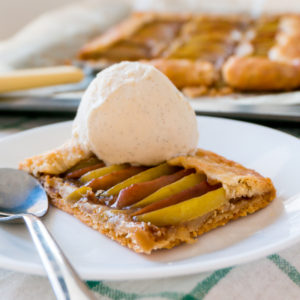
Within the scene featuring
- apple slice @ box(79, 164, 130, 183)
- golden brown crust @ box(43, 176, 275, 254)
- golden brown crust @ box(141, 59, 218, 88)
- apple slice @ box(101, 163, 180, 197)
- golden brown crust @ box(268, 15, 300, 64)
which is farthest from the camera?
golden brown crust @ box(268, 15, 300, 64)

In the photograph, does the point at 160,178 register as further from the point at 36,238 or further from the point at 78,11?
the point at 78,11

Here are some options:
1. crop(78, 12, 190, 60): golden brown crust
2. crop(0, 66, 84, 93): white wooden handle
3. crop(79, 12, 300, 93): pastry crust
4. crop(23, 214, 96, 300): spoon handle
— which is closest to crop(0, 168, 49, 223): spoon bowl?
crop(23, 214, 96, 300): spoon handle

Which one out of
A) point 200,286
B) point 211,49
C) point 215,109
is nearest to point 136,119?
point 200,286

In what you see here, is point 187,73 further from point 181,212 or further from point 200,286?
point 200,286

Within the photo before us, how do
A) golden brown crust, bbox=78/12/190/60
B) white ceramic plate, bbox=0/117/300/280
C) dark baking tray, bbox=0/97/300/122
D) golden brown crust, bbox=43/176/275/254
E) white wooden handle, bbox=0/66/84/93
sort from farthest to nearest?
Answer: golden brown crust, bbox=78/12/190/60, white wooden handle, bbox=0/66/84/93, dark baking tray, bbox=0/97/300/122, golden brown crust, bbox=43/176/275/254, white ceramic plate, bbox=0/117/300/280

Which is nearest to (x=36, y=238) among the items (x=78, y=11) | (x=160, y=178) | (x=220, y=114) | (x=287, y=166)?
(x=160, y=178)

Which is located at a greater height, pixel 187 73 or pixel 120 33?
pixel 120 33

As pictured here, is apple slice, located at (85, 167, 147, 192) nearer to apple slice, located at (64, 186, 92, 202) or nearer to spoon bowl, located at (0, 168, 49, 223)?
apple slice, located at (64, 186, 92, 202)
